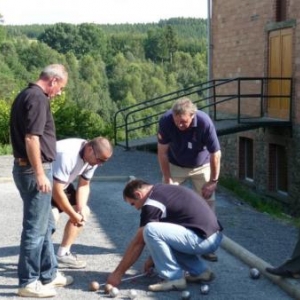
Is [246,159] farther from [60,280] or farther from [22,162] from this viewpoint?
[22,162]

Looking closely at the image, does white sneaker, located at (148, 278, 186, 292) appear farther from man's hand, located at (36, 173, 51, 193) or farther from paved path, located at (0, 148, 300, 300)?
man's hand, located at (36, 173, 51, 193)

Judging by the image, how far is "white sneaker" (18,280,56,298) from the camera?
634 cm

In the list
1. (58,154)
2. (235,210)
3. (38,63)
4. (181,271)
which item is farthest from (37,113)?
(38,63)

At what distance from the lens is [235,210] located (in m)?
11.9

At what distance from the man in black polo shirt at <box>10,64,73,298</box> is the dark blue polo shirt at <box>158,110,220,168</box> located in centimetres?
169

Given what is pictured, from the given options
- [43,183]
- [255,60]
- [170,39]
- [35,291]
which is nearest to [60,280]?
[35,291]

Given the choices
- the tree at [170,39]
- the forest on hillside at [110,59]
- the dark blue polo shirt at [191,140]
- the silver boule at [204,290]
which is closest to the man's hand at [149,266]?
the silver boule at [204,290]

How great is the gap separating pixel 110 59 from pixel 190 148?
107098 millimetres

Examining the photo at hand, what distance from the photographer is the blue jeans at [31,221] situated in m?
6.11

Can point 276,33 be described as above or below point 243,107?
above

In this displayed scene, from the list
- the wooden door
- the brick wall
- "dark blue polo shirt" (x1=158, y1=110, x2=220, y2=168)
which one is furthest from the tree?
"dark blue polo shirt" (x1=158, y1=110, x2=220, y2=168)

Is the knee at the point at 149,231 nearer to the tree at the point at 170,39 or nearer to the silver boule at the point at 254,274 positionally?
the silver boule at the point at 254,274

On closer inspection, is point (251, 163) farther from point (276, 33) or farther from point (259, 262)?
point (259, 262)

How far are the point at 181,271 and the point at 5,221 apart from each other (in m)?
4.23
